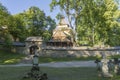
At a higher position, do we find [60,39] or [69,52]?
[60,39]

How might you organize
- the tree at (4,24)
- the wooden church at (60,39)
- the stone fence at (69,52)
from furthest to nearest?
the wooden church at (60,39) < the stone fence at (69,52) < the tree at (4,24)

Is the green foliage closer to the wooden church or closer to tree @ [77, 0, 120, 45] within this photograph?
tree @ [77, 0, 120, 45]

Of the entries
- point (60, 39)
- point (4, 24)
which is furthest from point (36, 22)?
point (4, 24)

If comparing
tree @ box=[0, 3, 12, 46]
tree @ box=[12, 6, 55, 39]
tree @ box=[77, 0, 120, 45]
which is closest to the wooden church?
tree @ box=[12, 6, 55, 39]

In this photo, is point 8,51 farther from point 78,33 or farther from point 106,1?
point 106,1

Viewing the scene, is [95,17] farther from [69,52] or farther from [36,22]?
[36,22]

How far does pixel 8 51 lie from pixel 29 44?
4.79 metres

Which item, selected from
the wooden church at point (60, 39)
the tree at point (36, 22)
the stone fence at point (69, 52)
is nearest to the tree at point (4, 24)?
the stone fence at point (69, 52)

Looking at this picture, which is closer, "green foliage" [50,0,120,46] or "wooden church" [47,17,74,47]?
"green foliage" [50,0,120,46]

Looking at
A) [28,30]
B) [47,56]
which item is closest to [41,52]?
[47,56]

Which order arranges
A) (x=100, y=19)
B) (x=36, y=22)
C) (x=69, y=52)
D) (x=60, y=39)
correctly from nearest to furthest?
(x=69, y=52)
(x=100, y=19)
(x=60, y=39)
(x=36, y=22)

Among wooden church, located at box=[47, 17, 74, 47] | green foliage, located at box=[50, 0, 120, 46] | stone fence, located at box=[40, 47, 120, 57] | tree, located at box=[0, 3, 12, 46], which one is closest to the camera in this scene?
tree, located at box=[0, 3, 12, 46]

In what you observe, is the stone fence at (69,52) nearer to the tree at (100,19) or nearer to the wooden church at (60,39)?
the tree at (100,19)

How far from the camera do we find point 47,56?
172 feet
